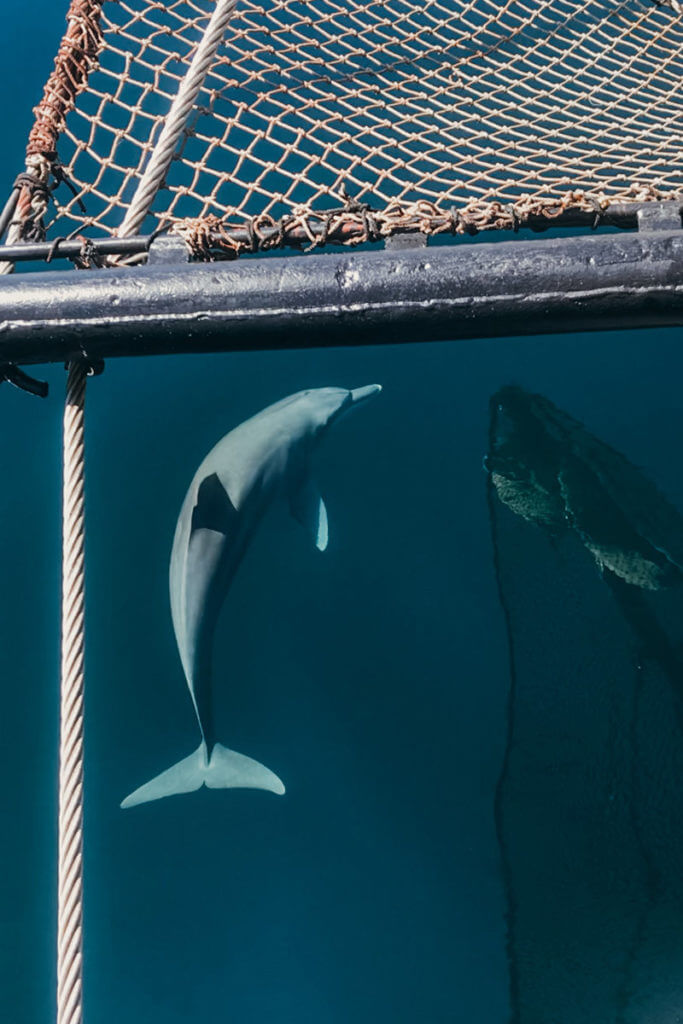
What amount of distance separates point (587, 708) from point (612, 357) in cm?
176

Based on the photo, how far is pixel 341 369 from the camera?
492 cm

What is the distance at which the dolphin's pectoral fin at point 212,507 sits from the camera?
3.98 m

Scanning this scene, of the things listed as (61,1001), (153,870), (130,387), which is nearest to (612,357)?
(130,387)

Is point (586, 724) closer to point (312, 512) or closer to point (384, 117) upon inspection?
point (312, 512)

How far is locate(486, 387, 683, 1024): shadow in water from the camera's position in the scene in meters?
3.53

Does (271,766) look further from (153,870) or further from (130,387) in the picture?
(130,387)

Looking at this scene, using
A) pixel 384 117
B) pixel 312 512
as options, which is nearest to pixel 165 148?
pixel 384 117

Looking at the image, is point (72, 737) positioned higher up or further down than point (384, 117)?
further down

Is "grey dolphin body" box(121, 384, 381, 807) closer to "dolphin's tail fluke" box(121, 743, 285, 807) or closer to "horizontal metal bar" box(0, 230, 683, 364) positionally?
"dolphin's tail fluke" box(121, 743, 285, 807)

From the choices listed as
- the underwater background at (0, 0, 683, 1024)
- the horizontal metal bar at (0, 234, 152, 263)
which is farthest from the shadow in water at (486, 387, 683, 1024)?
the horizontal metal bar at (0, 234, 152, 263)

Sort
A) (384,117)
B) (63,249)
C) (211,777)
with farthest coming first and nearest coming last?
1. (384,117)
2. (211,777)
3. (63,249)

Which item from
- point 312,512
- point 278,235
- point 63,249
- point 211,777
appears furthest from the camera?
point 312,512

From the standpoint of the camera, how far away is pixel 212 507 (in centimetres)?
402

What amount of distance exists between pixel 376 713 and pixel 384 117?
7.81 feet
